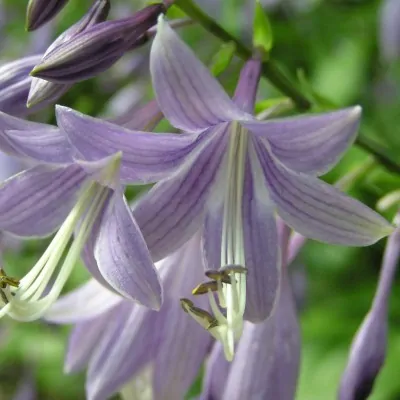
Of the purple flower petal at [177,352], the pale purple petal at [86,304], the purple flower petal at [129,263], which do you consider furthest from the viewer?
the pale purple petal at [86,304]

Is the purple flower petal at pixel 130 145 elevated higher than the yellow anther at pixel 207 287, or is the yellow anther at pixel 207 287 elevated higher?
the purple flower petal at pixel 130 145

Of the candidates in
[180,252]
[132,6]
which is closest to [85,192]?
[180,252]

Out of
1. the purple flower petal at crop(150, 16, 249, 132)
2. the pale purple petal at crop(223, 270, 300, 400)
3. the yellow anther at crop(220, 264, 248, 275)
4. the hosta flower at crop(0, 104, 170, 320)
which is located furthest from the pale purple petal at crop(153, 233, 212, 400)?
the purple flower petal at crop(150, 16, 249, 132)

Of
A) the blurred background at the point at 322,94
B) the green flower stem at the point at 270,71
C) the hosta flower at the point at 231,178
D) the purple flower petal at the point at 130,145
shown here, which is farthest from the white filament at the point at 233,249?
the blurred background at the point at 322,94

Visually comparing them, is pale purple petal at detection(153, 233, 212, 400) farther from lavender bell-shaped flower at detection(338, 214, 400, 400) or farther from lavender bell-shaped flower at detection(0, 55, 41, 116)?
lavender bell-shaped flower at detection(0, 55, 41, 116)

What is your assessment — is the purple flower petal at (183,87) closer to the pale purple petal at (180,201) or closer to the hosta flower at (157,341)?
the pale purple petal at (180,201)

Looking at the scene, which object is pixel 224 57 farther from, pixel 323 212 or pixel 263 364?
pixel 263 364
